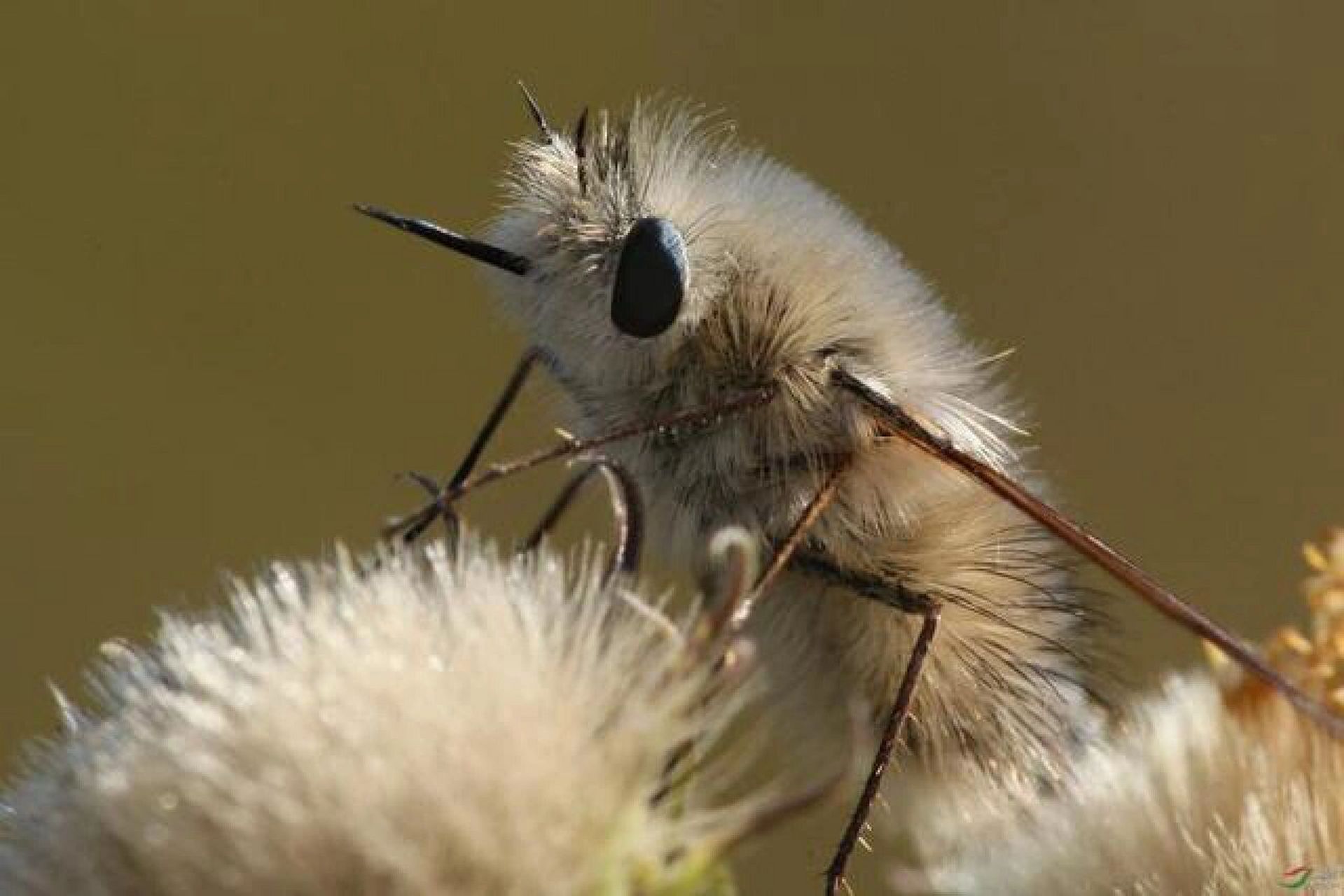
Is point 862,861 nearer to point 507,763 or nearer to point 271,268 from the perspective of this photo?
point 271,268

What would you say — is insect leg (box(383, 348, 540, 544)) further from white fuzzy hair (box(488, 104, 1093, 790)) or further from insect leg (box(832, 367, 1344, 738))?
insect leg (box(832, 367, 1344, 738))

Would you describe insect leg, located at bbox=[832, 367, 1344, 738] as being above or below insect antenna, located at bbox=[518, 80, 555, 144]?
below

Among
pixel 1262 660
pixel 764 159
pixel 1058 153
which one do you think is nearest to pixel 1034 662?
pixel 1262 660

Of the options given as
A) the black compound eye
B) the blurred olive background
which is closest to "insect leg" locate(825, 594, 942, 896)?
the black compound eye

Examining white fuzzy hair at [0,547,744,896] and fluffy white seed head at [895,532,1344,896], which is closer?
white fuzzy hair at [0,547,744,896]

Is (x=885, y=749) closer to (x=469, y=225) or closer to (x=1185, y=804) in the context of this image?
(x=1185, y=804)

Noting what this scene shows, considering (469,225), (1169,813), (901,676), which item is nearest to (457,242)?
(901,676)

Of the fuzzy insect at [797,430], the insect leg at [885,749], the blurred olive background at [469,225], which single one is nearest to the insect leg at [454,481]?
the fuzzy insect at [797,430]
